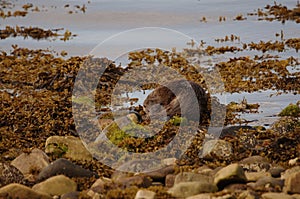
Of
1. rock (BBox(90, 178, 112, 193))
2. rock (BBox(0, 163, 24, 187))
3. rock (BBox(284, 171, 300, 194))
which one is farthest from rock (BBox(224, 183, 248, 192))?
rock (BBox(0, 163, 24, 187))

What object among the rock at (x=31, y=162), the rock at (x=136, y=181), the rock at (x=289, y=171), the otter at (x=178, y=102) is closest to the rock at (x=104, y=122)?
the otter at (x=178, y=102)

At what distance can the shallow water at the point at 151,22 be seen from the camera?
13.3 meters

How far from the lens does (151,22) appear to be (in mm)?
15125

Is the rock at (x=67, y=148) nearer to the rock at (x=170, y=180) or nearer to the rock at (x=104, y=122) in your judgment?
the rock at (x=104, y=122)

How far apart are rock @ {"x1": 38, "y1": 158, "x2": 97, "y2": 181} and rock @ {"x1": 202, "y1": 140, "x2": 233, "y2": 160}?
4.01ft

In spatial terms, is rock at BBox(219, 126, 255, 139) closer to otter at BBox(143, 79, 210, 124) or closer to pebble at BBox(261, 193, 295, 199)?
otter at BBox(143, 79, 210, 124)

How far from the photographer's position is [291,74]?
10.8 meters

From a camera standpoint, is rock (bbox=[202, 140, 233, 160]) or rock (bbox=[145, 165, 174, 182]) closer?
rock (bbox=[145, 165, 174, 182])

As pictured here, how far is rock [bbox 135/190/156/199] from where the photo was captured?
221 inches

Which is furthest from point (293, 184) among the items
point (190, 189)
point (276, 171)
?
point (190, 189)

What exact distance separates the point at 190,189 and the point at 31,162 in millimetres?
1979

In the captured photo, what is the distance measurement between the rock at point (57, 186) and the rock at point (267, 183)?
1.50 metres

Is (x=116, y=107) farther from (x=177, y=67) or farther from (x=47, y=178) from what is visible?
(x=47, y=178)

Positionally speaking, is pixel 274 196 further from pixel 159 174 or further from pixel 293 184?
pixel 159 174
